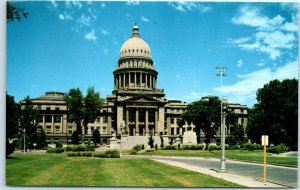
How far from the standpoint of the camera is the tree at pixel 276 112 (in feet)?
89.5

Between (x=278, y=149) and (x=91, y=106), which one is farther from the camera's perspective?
(x=91, y=106)

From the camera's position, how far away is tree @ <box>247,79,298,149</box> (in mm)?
27266

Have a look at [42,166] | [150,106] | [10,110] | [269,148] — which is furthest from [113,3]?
[150,106]

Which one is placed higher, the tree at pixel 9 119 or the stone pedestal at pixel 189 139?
the tree at pixel 9 119

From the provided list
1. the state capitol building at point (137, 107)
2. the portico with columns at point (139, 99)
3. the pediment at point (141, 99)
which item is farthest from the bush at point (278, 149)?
the pediment at point (141, 99)

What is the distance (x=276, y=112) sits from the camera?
3603 centimetres

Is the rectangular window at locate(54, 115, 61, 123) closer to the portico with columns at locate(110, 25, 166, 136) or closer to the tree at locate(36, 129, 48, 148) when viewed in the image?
the portico with columns at locate(110, 25, 166, 136)

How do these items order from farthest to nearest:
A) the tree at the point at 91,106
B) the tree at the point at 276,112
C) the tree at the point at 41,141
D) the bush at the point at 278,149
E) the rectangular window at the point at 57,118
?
the rectangular window at the point at 57,118
the tree at the point at 91,106
the tree at the point at 41,141
the bush at the point at 278,149
the tree at the point at 276,112

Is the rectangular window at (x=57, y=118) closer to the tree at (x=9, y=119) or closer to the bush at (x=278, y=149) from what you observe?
the bush at (x=278, y=149)

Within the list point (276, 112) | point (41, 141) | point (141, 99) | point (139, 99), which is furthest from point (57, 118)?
point (276, 112)

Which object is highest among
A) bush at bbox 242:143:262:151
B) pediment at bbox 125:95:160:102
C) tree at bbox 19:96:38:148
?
pediment at bbox 125:95:160:102

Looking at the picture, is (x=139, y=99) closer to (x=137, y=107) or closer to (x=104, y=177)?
(x=137, y=107)

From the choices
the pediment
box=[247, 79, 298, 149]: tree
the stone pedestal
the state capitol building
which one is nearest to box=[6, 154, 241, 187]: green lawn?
box=[247, 79, 298, 149]: tree

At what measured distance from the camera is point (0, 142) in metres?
21.4
